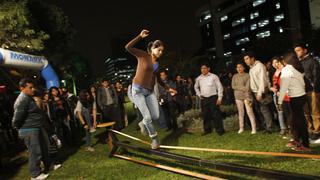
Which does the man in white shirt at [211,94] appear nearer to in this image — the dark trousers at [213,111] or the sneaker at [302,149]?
the dark trousers at [213,111]

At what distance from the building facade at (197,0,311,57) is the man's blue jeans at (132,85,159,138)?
74.4 metres

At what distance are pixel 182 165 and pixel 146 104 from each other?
1531 mm

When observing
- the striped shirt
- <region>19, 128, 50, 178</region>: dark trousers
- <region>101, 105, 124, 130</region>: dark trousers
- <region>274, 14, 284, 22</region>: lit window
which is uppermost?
<region>274, 14, 284, 22</region>: lit window

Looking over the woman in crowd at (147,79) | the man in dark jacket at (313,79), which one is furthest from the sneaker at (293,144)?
the woman in crowd at (147,79)

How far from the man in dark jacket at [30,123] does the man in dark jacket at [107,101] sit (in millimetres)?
5345

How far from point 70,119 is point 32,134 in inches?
198

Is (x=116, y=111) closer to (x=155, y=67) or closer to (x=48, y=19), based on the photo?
(x=155, y=67)

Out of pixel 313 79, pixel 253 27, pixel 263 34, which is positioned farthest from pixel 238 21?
pixel 313 79

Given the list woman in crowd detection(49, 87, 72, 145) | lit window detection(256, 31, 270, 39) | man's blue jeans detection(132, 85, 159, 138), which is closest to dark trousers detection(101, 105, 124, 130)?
woman in crowd detection(49, 87, 72, 145)

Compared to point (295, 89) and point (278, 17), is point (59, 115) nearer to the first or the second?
point (295, 89)

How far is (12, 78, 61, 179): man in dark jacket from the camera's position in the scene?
25.1ft

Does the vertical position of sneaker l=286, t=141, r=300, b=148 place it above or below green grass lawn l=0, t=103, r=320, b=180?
above

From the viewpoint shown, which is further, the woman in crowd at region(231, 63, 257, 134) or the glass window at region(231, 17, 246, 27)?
the glass window at region(231, 17, 246, 27)

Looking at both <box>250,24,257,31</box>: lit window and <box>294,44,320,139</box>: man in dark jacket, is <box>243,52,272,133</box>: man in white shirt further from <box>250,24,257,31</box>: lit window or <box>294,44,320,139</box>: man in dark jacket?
<box>250,24,257,31</box>: lit window
